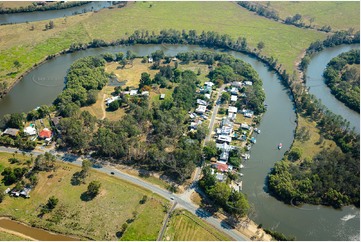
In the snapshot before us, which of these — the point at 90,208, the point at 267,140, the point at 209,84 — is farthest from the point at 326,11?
the point at 90,208

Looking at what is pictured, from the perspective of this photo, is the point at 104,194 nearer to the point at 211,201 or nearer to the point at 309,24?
the point at 211,201

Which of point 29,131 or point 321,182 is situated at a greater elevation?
point 321,182

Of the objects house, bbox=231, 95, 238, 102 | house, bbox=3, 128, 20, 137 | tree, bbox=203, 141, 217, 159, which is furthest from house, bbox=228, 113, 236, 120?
house, bbox=3, 128, 20, 137

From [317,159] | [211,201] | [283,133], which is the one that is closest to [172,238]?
[211,201]

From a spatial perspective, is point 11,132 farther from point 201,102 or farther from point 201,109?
point 201,102

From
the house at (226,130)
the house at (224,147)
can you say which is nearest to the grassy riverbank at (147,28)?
the house at (226,130)

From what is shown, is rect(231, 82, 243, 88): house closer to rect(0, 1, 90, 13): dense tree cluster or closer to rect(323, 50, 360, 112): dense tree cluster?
rect(323, 50, 360, 112): dense tree cluster
